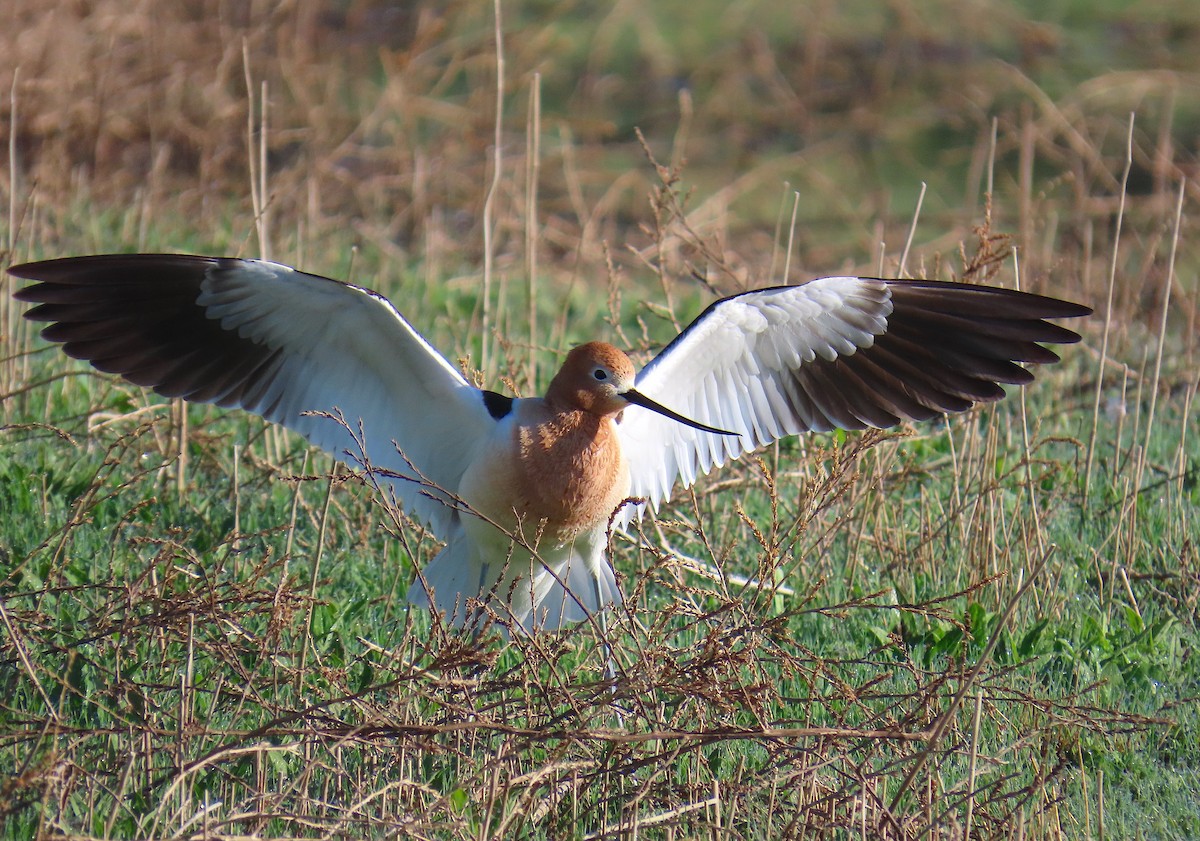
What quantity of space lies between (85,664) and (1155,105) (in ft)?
37.1

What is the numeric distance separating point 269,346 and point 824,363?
1.76m

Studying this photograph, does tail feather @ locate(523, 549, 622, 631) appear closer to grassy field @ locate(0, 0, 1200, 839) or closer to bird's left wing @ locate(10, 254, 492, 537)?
grassy field @ locate(0, 0, 1200, 839)

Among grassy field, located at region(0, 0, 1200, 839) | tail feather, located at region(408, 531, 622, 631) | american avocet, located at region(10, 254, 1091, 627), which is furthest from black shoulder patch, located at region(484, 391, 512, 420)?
tail feather, located at region(408, 531, 622, 631)

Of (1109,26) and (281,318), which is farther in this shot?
(1109,26)

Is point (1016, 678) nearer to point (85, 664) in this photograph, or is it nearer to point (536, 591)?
point (536, 591)

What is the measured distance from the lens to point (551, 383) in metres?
4.38

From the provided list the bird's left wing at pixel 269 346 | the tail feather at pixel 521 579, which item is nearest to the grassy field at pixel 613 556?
the tail feather at pixel 521 579

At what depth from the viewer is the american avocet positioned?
167 inches

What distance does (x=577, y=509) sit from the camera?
4.30 metres

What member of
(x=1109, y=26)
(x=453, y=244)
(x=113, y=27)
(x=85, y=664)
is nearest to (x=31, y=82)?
(x=113, y=27)

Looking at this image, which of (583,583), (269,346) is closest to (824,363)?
(583,583)

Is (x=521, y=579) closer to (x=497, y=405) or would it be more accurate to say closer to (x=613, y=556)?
(x=497, y=405)

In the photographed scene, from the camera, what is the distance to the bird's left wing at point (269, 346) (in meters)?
4.16

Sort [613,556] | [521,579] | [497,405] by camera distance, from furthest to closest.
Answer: [521,579]
[497,405]
[613,556]
